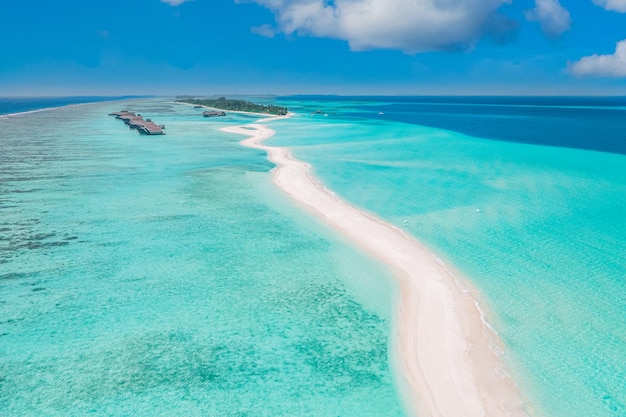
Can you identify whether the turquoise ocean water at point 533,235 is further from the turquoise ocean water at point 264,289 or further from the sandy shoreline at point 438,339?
the sandy shoreline at point 438,339

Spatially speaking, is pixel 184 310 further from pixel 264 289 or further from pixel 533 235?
pixel 533 235

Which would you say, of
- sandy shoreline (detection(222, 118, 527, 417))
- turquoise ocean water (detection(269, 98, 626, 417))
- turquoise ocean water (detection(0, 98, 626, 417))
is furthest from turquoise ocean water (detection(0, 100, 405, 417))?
turquoise ocean water (detection(269, 98, 626, 417))

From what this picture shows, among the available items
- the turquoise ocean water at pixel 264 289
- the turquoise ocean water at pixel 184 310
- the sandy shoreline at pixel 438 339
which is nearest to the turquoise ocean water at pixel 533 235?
the turquoise ocean water at pixel 264 289

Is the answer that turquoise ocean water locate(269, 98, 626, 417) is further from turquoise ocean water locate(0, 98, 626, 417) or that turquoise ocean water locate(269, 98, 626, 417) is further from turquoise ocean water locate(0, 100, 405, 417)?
turquoise ocean water locate(0, 100, 405, 417)

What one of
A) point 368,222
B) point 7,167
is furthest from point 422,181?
point 7,167

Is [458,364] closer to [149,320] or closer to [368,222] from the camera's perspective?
[149,320]
